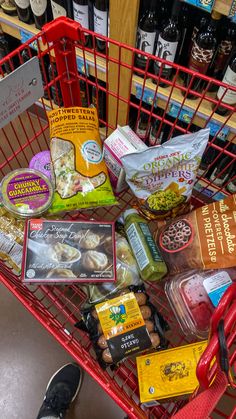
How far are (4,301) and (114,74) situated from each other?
1.08 metres

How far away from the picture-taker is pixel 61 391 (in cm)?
127

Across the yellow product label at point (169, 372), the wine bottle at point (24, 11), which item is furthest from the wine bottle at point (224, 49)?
the yellow product label at point (169, 372)

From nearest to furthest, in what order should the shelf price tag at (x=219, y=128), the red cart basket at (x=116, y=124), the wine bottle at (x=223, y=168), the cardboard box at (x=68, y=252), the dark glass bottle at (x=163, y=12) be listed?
the red cart basket at (x=116, y=124), the cardboard box at (x=68, y=252), the shelf price tag at (x=219, y=128), the dark glass bottle at (x=163, y=12), the wine bottle at (x=223, y=168)

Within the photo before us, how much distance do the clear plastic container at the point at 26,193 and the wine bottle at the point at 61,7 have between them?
0.76m

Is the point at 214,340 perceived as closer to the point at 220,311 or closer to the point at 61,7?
the point at 220,311

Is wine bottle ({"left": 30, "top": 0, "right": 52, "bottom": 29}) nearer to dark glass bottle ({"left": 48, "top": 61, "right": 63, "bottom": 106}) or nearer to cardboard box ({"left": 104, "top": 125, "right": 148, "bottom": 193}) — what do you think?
dark glass bottle ({"left": 48, "top": 61, "right": 63, "bottom": 106})

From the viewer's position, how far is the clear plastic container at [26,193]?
0.97 meters

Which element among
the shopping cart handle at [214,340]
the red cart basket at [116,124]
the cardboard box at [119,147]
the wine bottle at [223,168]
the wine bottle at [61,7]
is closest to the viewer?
the shopping cart handle at [214,340]

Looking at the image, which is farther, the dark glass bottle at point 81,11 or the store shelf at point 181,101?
the dark glass bottle at point 81,11

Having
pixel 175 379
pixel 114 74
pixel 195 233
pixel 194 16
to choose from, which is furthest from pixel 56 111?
pixel 175 379

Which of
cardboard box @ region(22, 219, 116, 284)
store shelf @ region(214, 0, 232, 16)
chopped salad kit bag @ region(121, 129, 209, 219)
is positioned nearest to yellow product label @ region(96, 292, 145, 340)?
cardboard box @ region(22, 219, 116, 284)

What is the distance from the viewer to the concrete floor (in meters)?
1.29

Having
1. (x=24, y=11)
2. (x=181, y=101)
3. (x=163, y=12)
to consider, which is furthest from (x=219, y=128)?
(x=24, y=11)

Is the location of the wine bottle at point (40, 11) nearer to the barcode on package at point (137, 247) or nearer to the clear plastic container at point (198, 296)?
the barcode on package at point (137, 247)
